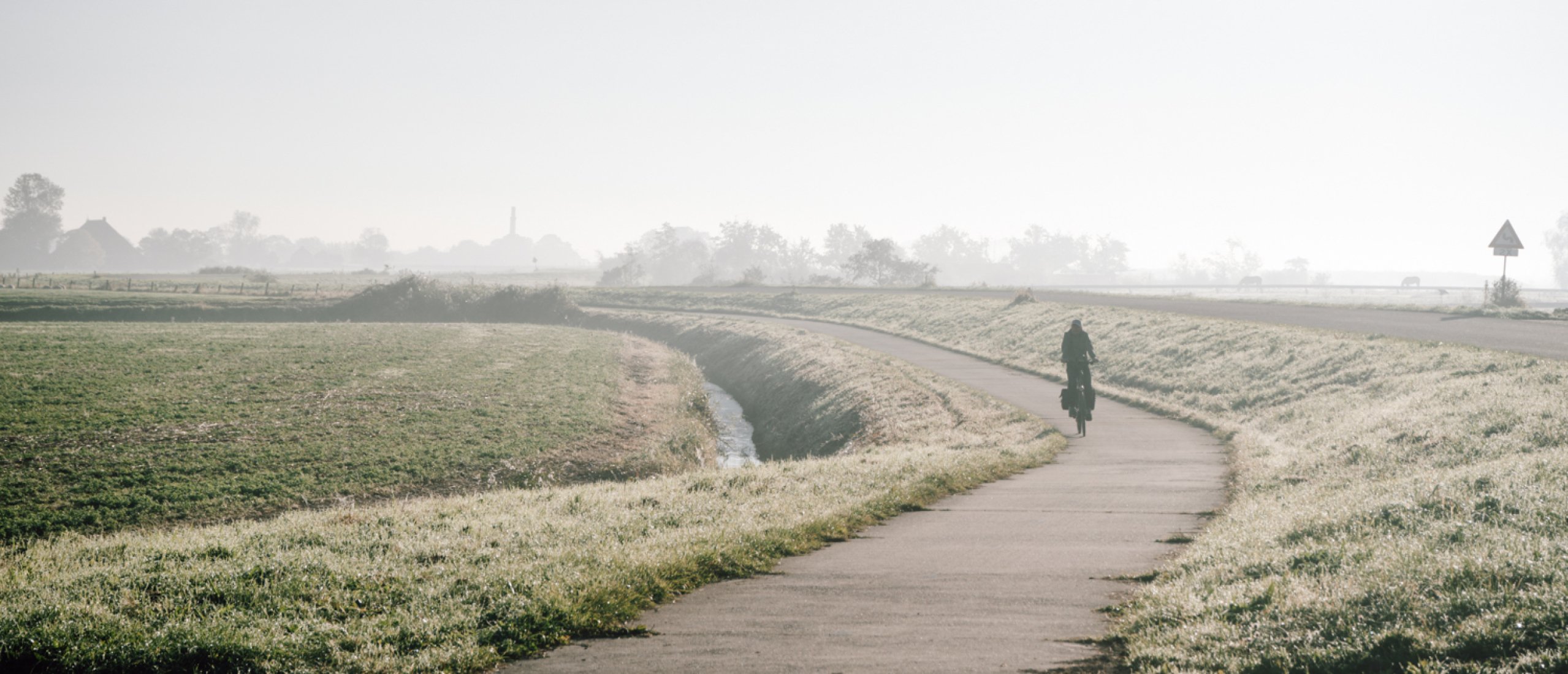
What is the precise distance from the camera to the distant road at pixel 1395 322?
2375 centimetres

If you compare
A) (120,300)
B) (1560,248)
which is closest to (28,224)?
(120,300)

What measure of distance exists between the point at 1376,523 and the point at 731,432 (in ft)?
79.9

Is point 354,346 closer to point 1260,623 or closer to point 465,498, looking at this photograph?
point 465,498

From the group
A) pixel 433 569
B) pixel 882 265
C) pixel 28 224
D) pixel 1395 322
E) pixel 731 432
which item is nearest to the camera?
pixel 433 569

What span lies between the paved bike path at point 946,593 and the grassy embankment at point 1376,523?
60cm

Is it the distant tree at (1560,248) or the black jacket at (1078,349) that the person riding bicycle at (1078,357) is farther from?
the distant tree at (1560,248)

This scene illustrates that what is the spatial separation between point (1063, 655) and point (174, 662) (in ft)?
19.6

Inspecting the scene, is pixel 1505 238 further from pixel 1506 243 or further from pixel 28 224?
pixel 28 224

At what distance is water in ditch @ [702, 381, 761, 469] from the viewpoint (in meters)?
27.2

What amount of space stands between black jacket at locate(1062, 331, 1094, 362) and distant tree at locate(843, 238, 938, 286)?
124m

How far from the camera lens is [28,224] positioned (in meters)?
189

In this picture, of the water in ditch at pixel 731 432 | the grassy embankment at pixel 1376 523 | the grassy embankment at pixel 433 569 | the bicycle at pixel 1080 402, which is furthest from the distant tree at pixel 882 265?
the grassy embankment at pixel 433 569

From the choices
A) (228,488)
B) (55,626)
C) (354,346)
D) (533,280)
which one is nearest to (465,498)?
(228,488)

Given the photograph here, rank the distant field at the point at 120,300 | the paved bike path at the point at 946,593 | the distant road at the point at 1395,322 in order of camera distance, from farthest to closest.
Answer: the distant field at the point at 120,300, the distant road at the point at 1395,322, the paved bike path at the point at 946,593
